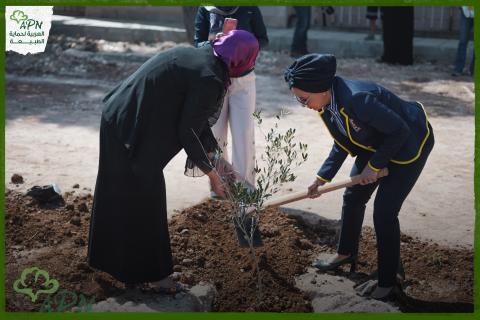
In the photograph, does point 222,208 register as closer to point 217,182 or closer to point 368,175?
point 217,182

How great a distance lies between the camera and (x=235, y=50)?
13.3 ft

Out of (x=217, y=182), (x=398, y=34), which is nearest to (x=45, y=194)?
(x=217, y=182)

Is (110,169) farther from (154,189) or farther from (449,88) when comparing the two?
(449,88)

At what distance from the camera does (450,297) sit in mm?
4590

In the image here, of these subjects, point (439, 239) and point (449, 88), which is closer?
Result: point (439, 239)

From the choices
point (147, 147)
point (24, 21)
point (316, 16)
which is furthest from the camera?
point (316, 16)

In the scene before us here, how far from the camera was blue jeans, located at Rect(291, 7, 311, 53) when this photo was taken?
12.6 meters

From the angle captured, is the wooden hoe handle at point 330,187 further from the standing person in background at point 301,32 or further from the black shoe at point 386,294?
the standing person in background at point 301,32

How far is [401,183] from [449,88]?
6.90m

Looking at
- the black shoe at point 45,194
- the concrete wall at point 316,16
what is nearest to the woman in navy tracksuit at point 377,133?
the black shoe at point 45,194

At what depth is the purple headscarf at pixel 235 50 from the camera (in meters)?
4.05

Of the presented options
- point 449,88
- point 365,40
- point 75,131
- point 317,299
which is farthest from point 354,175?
point 365,40
